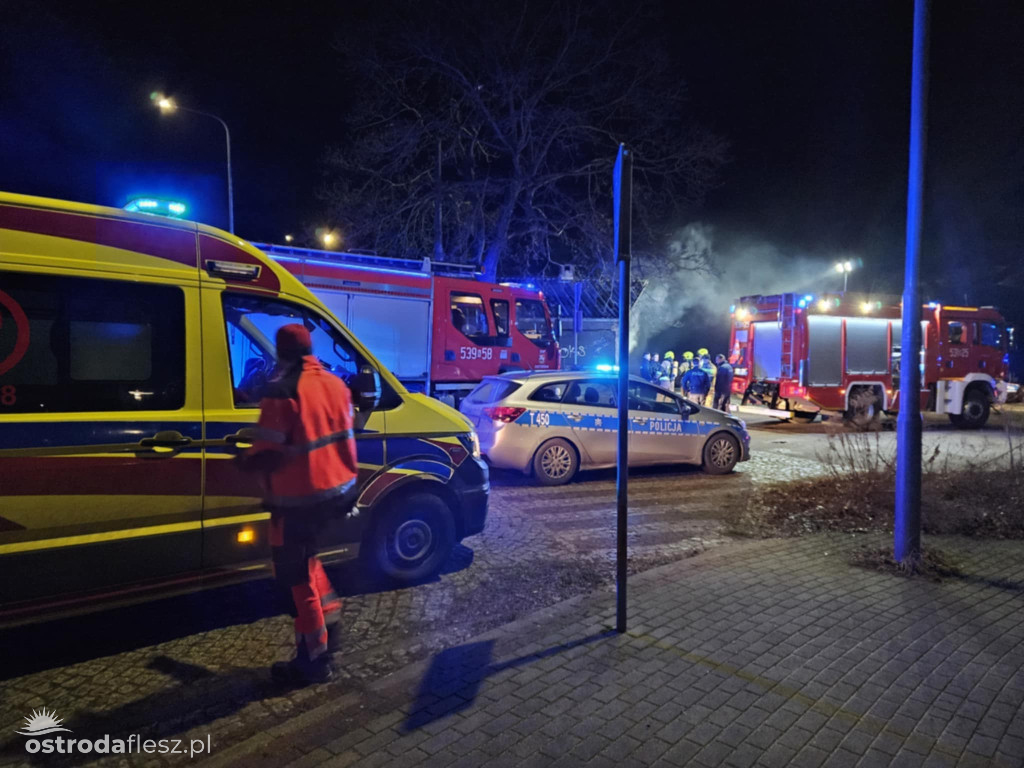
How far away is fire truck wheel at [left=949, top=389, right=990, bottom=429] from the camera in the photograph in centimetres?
1780

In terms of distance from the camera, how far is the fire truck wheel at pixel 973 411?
17797mm

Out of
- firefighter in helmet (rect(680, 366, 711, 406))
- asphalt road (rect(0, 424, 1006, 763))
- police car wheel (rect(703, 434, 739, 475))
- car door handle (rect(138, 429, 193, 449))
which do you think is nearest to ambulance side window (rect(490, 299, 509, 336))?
police car wheel (rect(703, 434, 739, 475))

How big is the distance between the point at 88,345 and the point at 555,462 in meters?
6.23

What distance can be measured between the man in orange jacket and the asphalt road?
305 millimetres

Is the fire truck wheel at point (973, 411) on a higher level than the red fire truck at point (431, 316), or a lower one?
lower

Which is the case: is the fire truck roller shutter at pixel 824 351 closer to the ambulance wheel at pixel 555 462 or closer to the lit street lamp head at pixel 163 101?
the ambulance wheel at pixel 555 462

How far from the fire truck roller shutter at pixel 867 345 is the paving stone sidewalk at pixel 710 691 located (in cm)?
1339

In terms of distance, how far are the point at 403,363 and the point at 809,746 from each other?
406 inches

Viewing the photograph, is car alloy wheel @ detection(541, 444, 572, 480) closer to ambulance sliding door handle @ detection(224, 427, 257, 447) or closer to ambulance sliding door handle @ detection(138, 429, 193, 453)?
ambulance sliding door handle @ detection(224, 427, 257, 447)

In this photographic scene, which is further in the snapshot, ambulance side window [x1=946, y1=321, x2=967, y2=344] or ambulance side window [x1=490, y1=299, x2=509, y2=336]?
ambulance side window [x1=946, y1=321, x2=967, y2=344]

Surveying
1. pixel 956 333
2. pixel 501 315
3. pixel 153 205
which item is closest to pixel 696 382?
pixel 956 333

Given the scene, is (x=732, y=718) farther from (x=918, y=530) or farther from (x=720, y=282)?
(x=720, y=282)

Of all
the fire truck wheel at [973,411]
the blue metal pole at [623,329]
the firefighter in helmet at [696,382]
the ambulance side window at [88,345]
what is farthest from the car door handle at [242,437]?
the fire truck wheel at [973,411]

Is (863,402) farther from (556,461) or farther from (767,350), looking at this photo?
(556,461)
